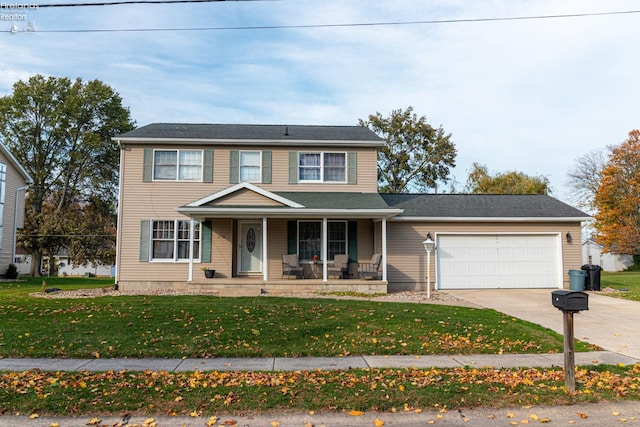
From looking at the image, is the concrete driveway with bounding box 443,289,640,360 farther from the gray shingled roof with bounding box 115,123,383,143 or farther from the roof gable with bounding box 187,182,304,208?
the gray shingled roof with bounding box 115,123,383,143

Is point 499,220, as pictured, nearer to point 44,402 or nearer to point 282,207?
point 282,207

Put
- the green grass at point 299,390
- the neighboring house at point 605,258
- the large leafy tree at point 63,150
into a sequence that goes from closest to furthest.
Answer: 1. the green grass at point 299,390
2. the large leafy tree at point 63,150
3. the neighboring house at point 605,258

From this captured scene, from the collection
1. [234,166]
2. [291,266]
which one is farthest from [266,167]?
[291,266]

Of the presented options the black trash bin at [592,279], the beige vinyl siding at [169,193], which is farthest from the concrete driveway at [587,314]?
the beige vinyl siding at [169,193]

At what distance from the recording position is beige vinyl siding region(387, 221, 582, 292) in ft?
53.1

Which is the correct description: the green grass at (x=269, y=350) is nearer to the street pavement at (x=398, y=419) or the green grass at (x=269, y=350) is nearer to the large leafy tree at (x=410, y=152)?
the street pavement at (x=398, y=419)

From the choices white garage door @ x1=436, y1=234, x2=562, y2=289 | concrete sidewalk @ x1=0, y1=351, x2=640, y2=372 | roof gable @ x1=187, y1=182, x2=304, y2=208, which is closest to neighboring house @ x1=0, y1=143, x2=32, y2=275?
roof gable @ x1=187, y1=182, x2=304, y2=208

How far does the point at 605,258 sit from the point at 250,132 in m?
38.6

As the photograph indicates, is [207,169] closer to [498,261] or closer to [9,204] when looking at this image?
[498,261]

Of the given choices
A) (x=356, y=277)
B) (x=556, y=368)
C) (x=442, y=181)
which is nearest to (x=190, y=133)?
(x=356, y=277)

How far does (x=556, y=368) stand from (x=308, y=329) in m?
4.24

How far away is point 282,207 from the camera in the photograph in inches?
585

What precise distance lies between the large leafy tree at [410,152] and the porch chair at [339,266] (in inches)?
856

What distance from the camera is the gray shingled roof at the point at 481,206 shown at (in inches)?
646
